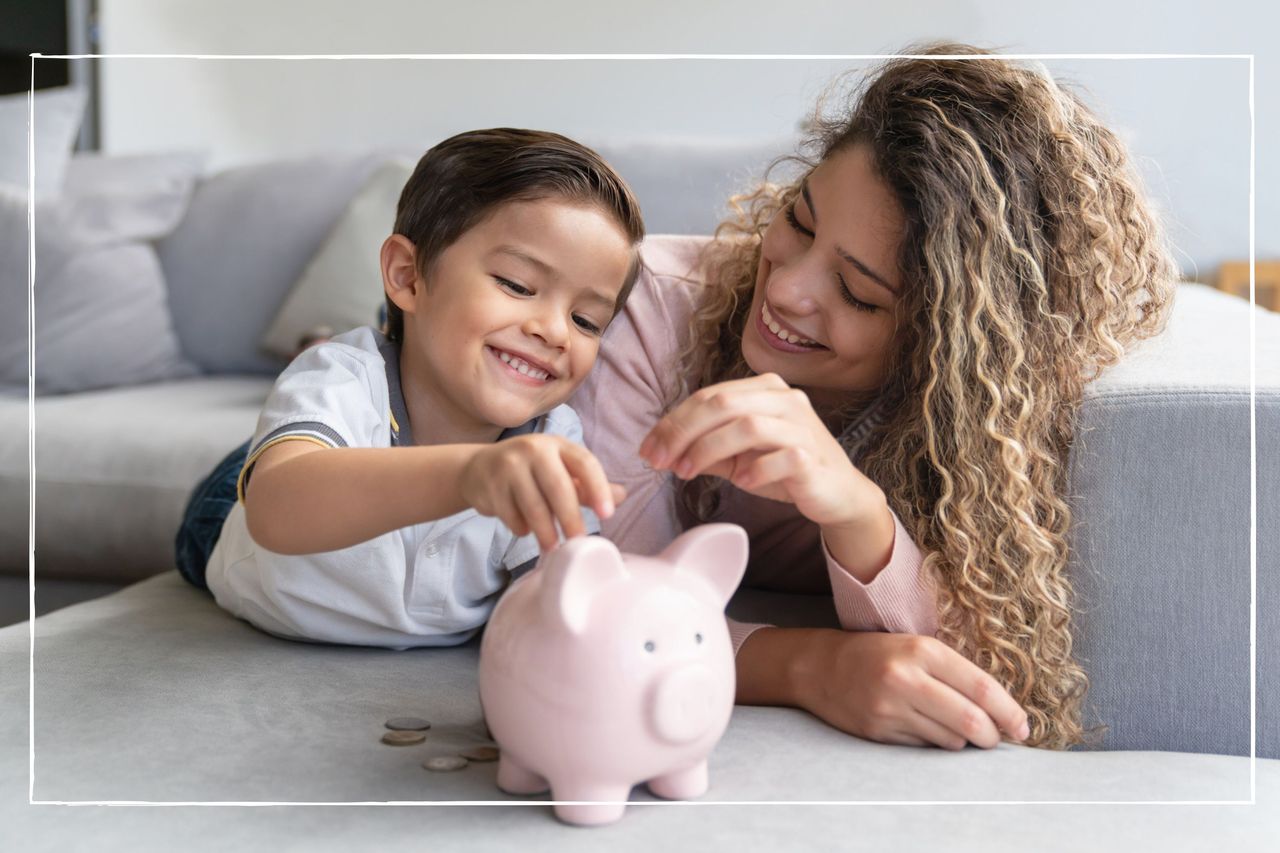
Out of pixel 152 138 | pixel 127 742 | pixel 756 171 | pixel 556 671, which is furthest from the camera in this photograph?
pixel 152 138

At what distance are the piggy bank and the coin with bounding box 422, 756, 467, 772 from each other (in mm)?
48

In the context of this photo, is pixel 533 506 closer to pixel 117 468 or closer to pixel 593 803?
pixel 593 803

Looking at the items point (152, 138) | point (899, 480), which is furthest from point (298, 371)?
point (152, 138)

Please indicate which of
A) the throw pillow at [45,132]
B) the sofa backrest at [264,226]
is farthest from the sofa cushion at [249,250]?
the throw pillow at [45,132]

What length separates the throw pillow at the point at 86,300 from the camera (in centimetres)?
100

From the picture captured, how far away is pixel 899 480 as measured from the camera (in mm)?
646

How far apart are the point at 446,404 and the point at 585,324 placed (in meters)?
0.09

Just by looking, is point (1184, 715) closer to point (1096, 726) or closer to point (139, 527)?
point (1096, 726)

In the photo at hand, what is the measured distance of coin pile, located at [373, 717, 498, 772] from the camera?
0.54 meters

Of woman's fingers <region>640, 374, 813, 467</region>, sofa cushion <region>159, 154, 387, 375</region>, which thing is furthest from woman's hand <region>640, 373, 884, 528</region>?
sofa cushion <region>159, 154, 387, 375</region>

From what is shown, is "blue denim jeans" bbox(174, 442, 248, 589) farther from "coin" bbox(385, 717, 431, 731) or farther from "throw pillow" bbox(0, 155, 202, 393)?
"coin" bbox(385, 717, 431, 731)

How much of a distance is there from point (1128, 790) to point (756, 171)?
548mm

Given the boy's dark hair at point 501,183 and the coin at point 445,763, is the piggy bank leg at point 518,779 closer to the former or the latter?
the coin at point 445,763

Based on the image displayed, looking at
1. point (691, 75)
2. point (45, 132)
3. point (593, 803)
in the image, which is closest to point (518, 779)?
point (593, 803)
